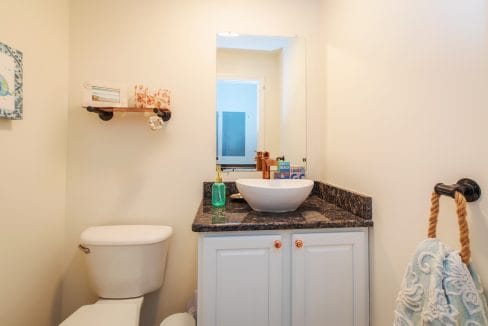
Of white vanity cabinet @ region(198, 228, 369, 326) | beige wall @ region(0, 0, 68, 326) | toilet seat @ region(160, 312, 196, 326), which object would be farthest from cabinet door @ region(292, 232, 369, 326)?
beige wall @ region(0, 0, 68, 326)

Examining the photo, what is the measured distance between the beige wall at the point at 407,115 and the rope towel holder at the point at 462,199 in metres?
0.02

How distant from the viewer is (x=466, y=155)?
2.40ft

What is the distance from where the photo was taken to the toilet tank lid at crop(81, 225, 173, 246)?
1338 mm

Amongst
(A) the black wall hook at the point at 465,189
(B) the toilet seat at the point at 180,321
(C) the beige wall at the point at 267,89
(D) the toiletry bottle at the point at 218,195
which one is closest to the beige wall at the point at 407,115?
(A) the black wall hook at the point at 465,189

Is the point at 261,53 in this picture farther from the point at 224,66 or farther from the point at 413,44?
the point at 413,44

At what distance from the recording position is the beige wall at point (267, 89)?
65.6 inches

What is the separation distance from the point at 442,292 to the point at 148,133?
1504 mm

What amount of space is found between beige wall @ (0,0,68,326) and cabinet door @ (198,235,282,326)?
0.86 meters

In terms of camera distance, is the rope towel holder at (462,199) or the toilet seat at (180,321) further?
the toilet seat at (180,321)

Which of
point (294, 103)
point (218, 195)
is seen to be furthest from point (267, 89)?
point (218, 195)

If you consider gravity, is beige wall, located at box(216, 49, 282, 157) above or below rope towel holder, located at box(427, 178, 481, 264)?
above

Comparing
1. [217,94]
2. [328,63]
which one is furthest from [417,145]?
[217,94]

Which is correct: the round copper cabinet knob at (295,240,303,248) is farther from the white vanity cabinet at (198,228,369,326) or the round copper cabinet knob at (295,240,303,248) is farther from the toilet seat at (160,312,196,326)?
the toilet seat at (160,312,196,326)

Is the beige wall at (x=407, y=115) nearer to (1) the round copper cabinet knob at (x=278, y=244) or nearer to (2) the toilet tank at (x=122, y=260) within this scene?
(1) the round copper cabinet knob at (x=278, y=244)
